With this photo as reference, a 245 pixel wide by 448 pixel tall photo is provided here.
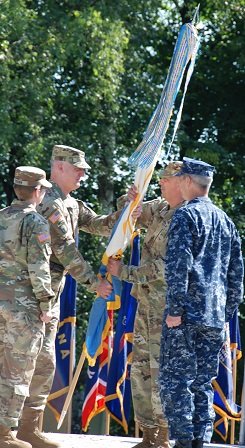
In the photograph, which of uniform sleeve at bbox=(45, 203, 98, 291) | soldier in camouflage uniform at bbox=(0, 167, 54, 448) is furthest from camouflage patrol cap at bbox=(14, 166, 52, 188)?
uniform sleeve at bbox=(45, 203, 98, 291)

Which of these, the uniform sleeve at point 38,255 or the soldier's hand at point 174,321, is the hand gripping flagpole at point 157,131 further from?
the soldier's hand at point 174,321

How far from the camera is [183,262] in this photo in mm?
7500

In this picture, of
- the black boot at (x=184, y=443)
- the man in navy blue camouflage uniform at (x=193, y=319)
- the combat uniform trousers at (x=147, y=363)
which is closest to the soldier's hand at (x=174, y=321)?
the man in navy blue camouflage uniform at (x=193, y=319)

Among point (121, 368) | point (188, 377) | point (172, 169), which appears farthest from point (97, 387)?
point (188, 377)

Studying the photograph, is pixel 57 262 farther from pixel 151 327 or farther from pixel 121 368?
pixel 121 368

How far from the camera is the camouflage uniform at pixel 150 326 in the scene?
8.57 meters

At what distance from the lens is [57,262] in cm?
877

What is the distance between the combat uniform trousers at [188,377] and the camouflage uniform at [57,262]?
1.17 meters

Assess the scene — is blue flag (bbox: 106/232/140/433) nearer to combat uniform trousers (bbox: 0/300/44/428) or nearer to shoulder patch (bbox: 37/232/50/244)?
combat uniform trousers (bbox: 0/300/44/428)

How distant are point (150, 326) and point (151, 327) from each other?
0.04 ft

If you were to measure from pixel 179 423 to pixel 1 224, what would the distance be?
180cm

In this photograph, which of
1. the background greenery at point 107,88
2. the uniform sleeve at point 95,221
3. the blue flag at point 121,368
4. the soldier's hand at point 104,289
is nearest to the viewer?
the soldier's hand at point 104,289

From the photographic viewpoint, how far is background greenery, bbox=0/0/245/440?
17234 mm

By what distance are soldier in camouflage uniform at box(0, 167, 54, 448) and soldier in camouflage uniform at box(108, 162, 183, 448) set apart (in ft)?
2.59
